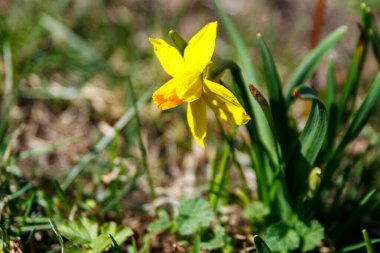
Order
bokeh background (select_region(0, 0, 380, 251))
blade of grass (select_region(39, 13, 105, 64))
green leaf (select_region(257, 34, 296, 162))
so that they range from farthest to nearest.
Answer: blade of grass (select_region(39, 13, 105, 64)) → bokeh background (select_region(0, 0, 380, 251)) → green leaf (select_region(257, 34, 296, 162))

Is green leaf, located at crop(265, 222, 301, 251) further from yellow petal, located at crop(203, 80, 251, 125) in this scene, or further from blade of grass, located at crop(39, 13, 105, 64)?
blade of grass, located at crop(39, 13, 105, 64)

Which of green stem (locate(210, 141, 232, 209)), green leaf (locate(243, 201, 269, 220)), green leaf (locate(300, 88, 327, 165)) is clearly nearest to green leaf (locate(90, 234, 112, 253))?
green stem (locate(210, 141, 232, 209))

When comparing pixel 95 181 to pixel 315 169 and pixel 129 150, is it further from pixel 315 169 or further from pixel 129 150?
pixel 315 169

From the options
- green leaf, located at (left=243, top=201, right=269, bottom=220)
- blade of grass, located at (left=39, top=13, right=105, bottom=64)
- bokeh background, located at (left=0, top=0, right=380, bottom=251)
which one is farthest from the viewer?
blade of grass, located at (left=39, top=13, right=105, bottom=64)

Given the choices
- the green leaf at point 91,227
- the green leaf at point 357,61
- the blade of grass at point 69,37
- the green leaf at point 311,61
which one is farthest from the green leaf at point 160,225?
the blade of grass at point 69,37

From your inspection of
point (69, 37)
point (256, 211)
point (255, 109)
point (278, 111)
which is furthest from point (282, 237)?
point (69, 37)

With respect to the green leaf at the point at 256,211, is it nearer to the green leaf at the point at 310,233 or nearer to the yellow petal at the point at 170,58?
the green leaf at the point at 310,233
